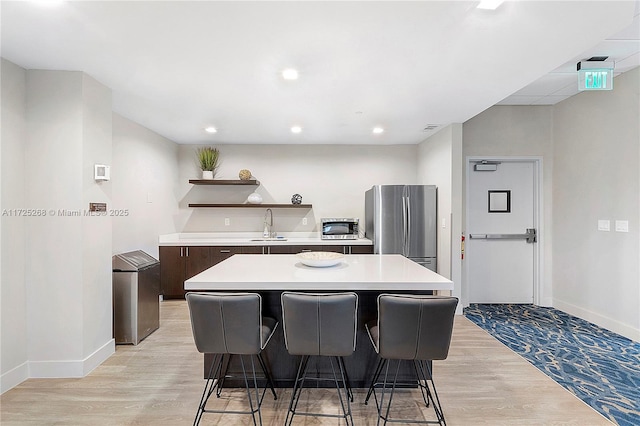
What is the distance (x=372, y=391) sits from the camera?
2.34m

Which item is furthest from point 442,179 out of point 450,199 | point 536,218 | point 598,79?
point 598,79

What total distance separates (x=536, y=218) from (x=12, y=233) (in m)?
5.73

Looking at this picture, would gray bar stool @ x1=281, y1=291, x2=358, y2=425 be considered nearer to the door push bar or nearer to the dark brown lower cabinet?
the dark brown lower cabinet

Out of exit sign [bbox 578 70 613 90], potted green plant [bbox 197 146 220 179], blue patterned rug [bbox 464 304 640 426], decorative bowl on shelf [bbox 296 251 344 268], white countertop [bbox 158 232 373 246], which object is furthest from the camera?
potted green plant [bbox 197 146 220 179]

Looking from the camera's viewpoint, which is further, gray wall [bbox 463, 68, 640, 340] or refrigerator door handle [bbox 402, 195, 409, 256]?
refrigerator door handle [bbox 402, 195, 409, 256]

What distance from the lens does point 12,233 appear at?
96.9 inches

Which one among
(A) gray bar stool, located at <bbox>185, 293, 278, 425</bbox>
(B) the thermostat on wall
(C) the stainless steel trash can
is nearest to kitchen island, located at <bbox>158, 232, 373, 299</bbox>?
(C) the stainless steel trash can

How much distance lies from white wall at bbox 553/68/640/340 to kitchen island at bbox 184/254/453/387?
2.56 m

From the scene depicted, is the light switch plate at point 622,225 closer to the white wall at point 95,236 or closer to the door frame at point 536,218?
the door frame at point 536,218

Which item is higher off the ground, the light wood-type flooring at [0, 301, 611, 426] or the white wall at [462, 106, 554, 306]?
the white wall at [462, 106, 554, 306]

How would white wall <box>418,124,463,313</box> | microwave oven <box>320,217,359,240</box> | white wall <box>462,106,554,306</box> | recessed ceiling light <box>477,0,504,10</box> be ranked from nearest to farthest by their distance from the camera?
recessed ceiling light <box>477,0,504,10</box> < white wall <box>418,124,463,313</box> < white wall <box>462,106,554,306</box> < microwave oven <box>320,217,359,240</box>

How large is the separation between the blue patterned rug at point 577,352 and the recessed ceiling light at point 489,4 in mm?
2558

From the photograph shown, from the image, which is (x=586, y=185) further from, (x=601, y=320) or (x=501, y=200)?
(x=601, y=320)

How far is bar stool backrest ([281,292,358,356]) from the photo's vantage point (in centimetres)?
183
